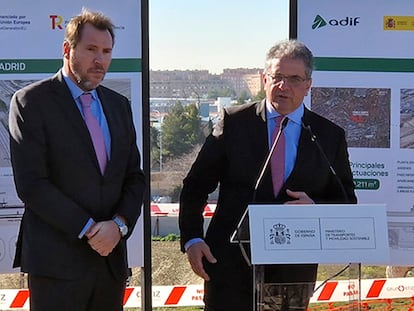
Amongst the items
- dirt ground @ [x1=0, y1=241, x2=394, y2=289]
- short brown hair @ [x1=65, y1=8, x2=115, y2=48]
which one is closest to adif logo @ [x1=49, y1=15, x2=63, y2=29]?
short brown hair @ [x1=65, y1=8, x2=115, y2=48]

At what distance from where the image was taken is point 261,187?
8.82ft

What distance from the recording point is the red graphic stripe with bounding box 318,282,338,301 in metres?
2.73

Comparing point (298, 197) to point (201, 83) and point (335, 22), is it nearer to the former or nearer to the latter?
point (335, 22)

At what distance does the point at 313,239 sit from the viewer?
2150 mm

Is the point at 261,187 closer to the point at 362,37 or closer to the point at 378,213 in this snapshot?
the point at 378,213

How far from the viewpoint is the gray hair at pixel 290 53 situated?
8.62 ft

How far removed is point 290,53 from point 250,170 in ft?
1.76

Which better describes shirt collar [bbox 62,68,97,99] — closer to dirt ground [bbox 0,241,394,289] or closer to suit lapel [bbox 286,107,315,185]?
suit lapel [bbox 286,107,315,185]

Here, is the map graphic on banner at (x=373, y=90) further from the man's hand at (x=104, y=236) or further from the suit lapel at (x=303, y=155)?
the man's hand at (x=104, y=236)

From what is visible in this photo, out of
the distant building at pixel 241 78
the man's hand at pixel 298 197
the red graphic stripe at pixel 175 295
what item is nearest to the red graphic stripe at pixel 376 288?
the red graphic stripe at pixel 175 295

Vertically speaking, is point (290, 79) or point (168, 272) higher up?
point (290, 79)

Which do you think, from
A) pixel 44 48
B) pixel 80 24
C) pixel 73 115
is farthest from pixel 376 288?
pixel 80 24

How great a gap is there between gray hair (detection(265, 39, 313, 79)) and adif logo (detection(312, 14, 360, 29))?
1.45m

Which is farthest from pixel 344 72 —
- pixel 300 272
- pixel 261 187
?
pixel 300 272
